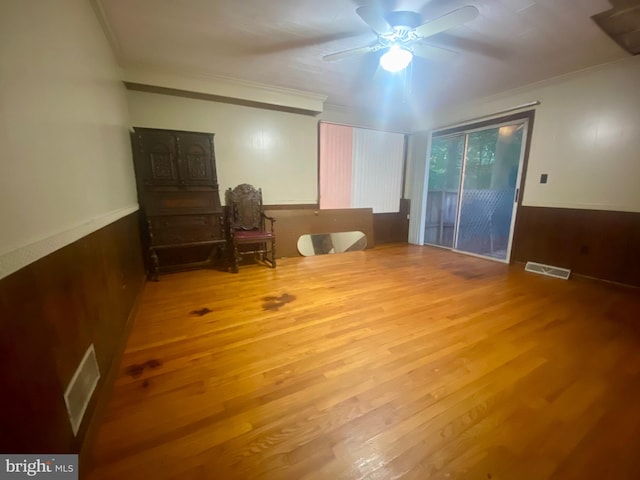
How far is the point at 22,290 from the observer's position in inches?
31.1

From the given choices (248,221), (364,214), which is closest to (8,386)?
(248,221)

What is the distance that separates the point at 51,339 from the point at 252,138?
10.9ft

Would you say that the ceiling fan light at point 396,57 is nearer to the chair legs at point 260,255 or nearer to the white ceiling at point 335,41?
the white ceiling at point 335,41

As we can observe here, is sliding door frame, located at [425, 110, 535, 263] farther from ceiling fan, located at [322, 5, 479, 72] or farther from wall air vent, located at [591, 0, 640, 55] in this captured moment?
ceiling fan, located at [322, 5, 479, 72]

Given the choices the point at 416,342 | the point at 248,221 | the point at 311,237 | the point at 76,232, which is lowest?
the point at 416,342

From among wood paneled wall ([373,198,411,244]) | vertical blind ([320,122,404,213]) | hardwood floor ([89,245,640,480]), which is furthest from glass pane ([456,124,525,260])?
hardwood floor ([89,245,640,480])

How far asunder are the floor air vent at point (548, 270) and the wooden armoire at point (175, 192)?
13.5ft

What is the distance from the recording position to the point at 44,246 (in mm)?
927

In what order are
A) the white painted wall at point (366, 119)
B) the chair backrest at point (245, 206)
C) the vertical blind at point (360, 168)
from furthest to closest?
1. the vertical blind at point (360, 168)
2. the white painted wall at point (366, 119)
3. the chair backrest at point (245, 206)

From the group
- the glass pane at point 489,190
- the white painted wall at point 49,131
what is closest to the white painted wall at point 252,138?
the white painted wall at point 49,131

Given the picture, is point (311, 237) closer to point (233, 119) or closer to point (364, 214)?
point (364, 214)

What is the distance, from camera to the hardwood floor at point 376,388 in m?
1.01

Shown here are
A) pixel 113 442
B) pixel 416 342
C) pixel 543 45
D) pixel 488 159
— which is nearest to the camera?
pixel 113 442

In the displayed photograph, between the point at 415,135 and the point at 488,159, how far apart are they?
53.0 inches
